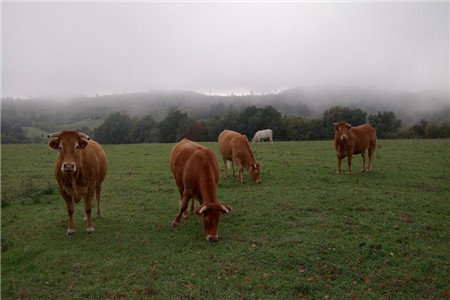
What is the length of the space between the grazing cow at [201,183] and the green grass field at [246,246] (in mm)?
A: 508

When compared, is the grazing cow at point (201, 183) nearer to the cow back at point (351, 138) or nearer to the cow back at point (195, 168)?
the cow back at point (195, 168)

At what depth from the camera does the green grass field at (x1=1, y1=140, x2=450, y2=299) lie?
5254 mm

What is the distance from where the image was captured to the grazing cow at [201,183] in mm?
7234

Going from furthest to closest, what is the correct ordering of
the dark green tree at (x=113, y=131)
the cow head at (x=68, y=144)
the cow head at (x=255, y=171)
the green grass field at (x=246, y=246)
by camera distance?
1. the dark green tree at (x=113, y=131)
2. the cow head at (x=255, y=171)
3. the cow head at (x=68, y=144)
4. the green grass field at (x=246, y=246)

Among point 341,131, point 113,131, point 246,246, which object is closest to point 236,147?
point 341,131

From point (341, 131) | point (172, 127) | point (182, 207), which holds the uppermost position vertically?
point (172, 127)

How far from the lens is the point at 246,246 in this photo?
22.6 feet

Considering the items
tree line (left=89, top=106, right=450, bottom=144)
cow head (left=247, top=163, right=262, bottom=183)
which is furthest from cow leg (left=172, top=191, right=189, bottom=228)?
tree line (left=89, top=106, right=450, bottom=144)

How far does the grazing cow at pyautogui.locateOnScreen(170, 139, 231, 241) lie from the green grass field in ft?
1.67

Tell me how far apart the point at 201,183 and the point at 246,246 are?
6.90 ft

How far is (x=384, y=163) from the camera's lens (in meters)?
18.4

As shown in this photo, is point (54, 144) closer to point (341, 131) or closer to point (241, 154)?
point (241, 154)

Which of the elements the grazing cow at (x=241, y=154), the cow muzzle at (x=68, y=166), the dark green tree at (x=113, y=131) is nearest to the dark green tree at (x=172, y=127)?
the dark green tree at (x=113, y=131)

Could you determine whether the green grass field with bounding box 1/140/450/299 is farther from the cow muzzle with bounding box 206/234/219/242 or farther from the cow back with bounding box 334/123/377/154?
the cow back with bounding box 334/123/377/154
